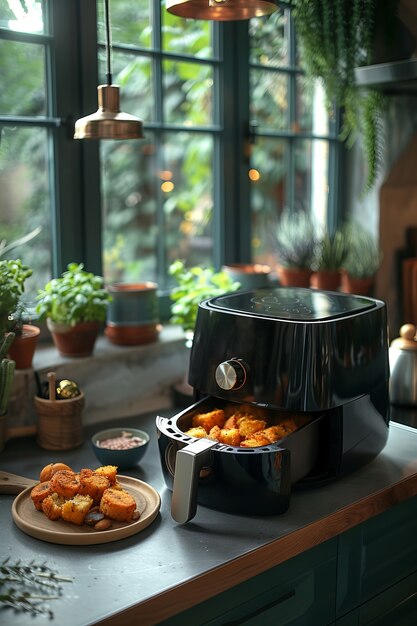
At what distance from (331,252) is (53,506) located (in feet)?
4.78

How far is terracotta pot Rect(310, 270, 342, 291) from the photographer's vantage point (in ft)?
8.44

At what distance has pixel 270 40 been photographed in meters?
2.53

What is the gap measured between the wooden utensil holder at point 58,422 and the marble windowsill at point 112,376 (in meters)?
0.08

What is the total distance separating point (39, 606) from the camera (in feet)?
3.84

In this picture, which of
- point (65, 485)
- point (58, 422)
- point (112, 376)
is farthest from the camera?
point (112, 376)

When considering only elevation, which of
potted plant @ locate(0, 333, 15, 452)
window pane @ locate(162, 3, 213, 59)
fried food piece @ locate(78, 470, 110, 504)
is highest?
window pane @ locate(162, 3, 213, 59)

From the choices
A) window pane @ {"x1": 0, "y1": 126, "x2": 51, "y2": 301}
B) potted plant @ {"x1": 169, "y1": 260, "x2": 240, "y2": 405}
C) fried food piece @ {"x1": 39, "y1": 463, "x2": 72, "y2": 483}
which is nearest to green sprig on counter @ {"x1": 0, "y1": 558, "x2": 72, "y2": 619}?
fried food piece @ {"x1": 39, "y1": 463, "x2": 72, "y2": 483}

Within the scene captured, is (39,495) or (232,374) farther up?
(232,374)

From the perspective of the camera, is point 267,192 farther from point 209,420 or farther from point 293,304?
point 209,420

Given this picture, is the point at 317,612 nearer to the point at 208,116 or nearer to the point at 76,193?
the point at 76,193

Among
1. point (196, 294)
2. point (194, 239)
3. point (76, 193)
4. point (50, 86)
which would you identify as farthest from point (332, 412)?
point (194, 239)

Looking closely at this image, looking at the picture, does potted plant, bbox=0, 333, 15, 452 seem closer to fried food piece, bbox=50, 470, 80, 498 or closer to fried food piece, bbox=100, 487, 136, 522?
fried food piece, bbox=50, 470, 80, 498

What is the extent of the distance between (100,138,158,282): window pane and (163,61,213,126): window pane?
0.63 ft

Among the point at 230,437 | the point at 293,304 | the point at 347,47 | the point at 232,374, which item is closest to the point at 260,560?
the point at 230,437
